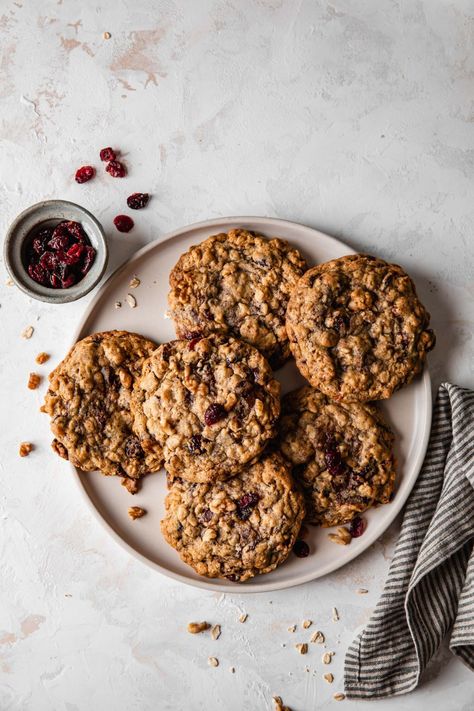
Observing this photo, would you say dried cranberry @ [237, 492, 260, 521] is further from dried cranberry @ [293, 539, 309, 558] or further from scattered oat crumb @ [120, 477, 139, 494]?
scattered oat crumb @ [120, 477, 139, 494]

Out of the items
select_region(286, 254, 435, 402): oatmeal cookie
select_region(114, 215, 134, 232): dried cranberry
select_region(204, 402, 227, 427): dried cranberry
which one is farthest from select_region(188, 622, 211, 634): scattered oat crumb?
select_region(114, 215, 134, 232): dried cranberry

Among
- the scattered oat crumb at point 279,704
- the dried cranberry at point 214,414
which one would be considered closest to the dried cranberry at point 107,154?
the dried cranberry at point 214,414

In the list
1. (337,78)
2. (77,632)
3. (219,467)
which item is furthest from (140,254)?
(77,632)

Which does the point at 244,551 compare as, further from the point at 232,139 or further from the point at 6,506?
the point at 232,139

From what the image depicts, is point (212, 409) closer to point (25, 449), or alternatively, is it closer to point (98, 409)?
point (98, 409)

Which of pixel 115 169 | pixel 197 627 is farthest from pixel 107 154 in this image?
pixel 197 627
